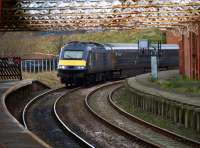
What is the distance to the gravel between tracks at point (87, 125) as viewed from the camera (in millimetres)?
16898

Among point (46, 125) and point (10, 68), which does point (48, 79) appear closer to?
point (10, 68)

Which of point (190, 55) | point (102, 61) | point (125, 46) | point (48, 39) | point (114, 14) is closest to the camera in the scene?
point (114, 14)

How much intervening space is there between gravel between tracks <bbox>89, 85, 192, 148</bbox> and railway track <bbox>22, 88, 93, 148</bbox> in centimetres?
213

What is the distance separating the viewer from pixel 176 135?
1681 cm

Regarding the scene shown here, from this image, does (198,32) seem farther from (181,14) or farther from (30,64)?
(30,64)

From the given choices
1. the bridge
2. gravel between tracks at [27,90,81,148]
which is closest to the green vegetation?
the bridge

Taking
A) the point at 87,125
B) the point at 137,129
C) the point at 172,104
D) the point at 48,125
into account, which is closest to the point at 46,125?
the point at 48,125

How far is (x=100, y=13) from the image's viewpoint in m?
31.3

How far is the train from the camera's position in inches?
1553

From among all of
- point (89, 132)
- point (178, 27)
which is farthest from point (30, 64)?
point (89, 132)

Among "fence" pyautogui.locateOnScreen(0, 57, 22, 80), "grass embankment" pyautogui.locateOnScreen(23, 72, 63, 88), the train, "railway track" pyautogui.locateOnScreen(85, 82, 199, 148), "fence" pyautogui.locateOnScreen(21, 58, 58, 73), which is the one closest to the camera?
"railway track" pyautogui.locateOnScreen(85, 82, 199, 148)

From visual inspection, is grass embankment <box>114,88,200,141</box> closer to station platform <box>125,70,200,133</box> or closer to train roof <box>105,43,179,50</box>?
station platform <box>125,70,200,133</box>

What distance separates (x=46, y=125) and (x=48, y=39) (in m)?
72.4

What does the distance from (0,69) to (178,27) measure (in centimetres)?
1306
